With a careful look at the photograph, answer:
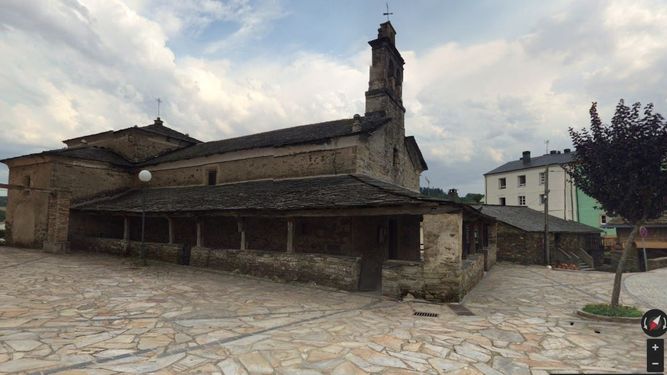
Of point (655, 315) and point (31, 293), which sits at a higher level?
point (655, 315)

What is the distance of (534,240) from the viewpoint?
21.6 metres

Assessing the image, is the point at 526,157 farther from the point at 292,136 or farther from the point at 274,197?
the point at 274,197

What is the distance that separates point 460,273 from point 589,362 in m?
3.92

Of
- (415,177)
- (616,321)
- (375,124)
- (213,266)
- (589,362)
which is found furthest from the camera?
(415,177)

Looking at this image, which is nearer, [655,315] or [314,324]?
[655,315]

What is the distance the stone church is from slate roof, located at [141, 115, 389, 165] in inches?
4.2

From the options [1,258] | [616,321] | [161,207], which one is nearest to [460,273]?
[616,321]

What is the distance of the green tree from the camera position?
7.24 meters

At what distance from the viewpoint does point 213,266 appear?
1342 centimetres

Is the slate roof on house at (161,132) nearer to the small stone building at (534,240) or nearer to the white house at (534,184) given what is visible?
the small stone building at (534,240)

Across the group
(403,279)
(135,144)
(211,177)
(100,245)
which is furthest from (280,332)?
(135,144)

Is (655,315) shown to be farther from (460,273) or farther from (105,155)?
(105,155)

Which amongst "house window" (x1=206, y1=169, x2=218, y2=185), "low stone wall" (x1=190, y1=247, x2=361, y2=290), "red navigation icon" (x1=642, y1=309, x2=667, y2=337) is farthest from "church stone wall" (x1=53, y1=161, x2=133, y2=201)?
"red navigation icon" (x1=642, y1=309, x2=667, y2=337)

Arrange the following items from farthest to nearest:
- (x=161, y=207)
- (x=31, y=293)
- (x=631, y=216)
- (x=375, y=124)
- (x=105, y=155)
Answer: (x=105, y=155) → (x=161, y=207) → (x=375, y=124) → (x=31, y=293) → (x=631, y=216)
